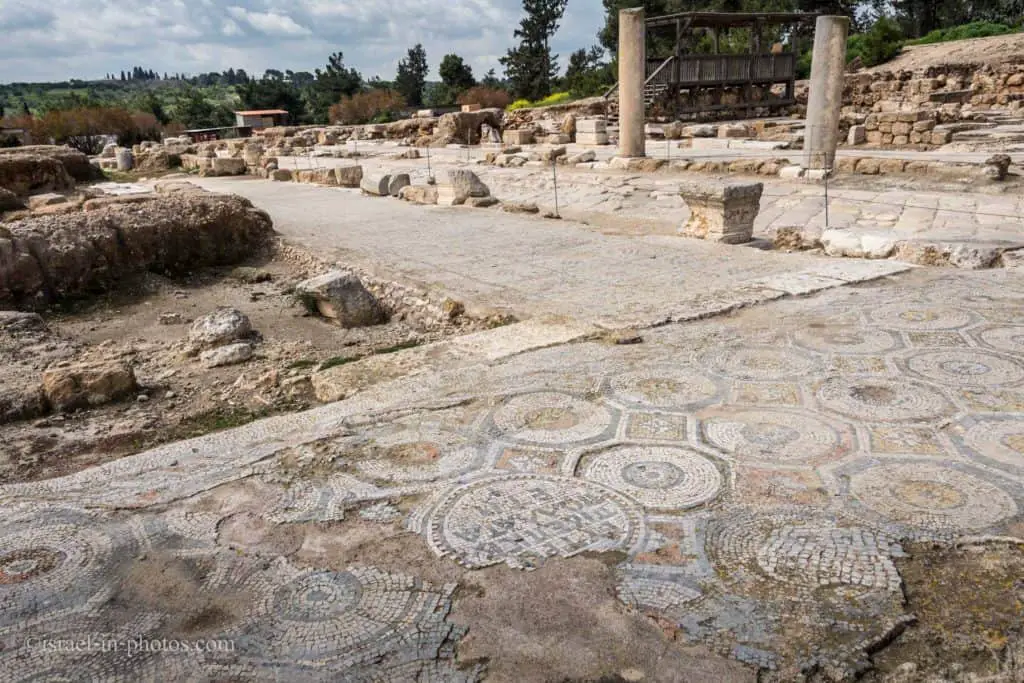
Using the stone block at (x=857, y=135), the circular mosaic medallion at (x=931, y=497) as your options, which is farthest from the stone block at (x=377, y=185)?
the circular mosaic medallion at (x=931, y=497)

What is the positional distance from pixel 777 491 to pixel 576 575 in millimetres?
905

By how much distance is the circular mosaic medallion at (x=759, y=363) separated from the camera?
12.1 ft

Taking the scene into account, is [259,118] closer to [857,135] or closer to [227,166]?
[227,166]

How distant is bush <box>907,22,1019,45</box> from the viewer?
25234 mm

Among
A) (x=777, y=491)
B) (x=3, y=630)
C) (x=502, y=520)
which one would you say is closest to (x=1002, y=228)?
(x=777, y=491)

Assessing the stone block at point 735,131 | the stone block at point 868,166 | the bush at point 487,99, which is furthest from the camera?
the bush at point 487,99

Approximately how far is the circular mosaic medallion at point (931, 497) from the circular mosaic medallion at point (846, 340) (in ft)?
4.58

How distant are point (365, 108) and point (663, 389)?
121 ft

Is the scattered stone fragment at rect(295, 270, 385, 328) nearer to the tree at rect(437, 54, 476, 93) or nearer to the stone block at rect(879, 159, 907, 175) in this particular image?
the stone block at rect(879, 159, 907, 175)

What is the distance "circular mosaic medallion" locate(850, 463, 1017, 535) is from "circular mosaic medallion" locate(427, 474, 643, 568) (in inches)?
33.7

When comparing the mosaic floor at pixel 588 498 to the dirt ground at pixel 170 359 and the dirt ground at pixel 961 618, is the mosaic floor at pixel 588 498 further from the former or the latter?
the dirt ground at pixel 170 359

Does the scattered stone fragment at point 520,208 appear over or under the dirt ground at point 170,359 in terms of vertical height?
over

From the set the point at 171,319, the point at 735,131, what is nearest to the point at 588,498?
the point at 171,319

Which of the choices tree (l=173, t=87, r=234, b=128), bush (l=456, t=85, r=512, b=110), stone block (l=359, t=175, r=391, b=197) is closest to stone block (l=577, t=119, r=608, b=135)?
stone block (l=359, t=175, r=391, b=197)
